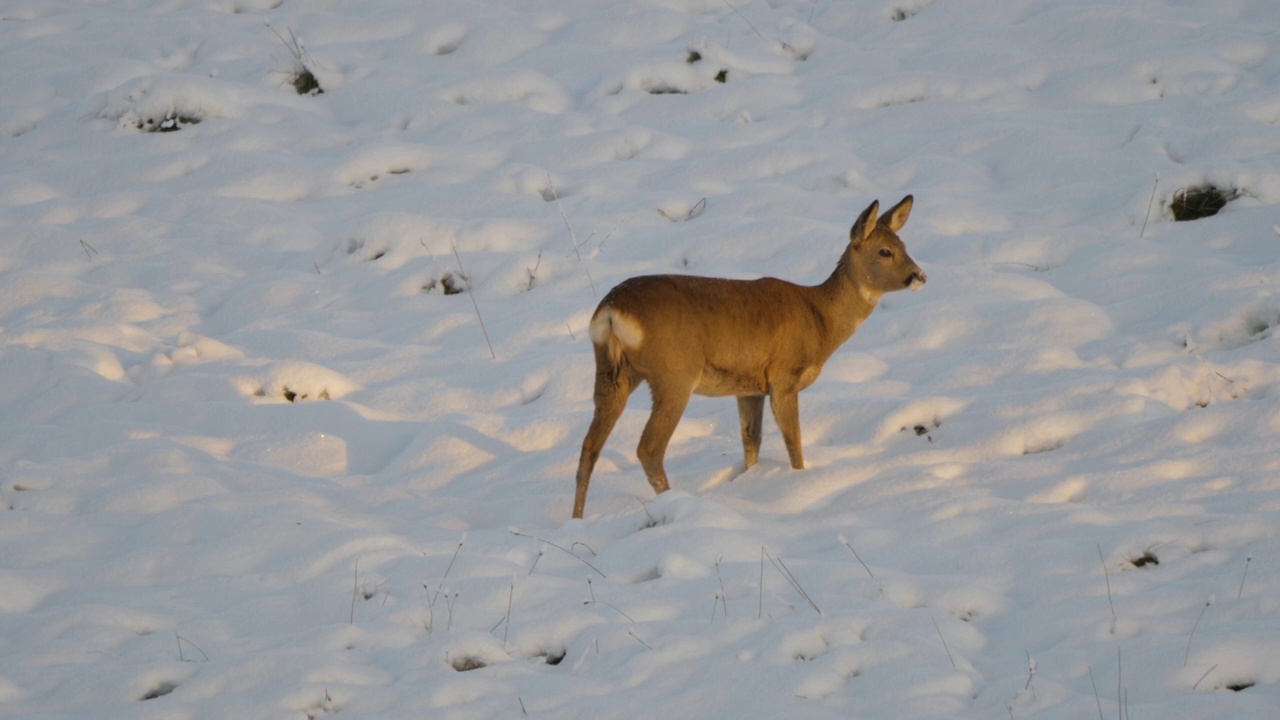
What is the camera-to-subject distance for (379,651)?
5320 millimetres

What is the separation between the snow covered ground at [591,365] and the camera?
514 cm

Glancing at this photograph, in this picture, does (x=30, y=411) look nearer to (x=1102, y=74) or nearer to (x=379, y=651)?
(x=379, y=651)

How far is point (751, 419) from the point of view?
7855 millimetres

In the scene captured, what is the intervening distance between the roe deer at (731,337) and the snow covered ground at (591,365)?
1.28ft

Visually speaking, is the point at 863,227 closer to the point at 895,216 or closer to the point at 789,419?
the point at 895,216

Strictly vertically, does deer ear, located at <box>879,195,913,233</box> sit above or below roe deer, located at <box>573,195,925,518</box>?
above

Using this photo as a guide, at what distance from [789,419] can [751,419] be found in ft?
1.23

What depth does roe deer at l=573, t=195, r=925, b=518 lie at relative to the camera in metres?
7.07

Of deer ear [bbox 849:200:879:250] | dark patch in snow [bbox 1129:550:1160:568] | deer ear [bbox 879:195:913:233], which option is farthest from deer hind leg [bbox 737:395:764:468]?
dark patch in snow [bbox 1129:550:1160:568]

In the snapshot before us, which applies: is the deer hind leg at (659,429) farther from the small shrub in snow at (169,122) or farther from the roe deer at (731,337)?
the small shrub in snow at (169,122)

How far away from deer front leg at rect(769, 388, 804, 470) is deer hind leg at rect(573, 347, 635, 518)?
36.5 inches

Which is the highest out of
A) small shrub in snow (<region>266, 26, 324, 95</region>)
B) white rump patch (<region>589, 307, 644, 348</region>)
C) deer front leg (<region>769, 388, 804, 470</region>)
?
white rump patch (<region>589, 307, 644, 348</region>)

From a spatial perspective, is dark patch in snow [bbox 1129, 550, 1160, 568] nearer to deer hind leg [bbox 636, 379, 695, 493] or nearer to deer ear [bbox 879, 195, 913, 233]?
deer hind leg [bbox 636, 379, 695, 493]

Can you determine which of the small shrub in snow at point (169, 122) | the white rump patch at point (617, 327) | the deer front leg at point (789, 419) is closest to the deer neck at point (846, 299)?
the deer front leg at point (789, 419)
